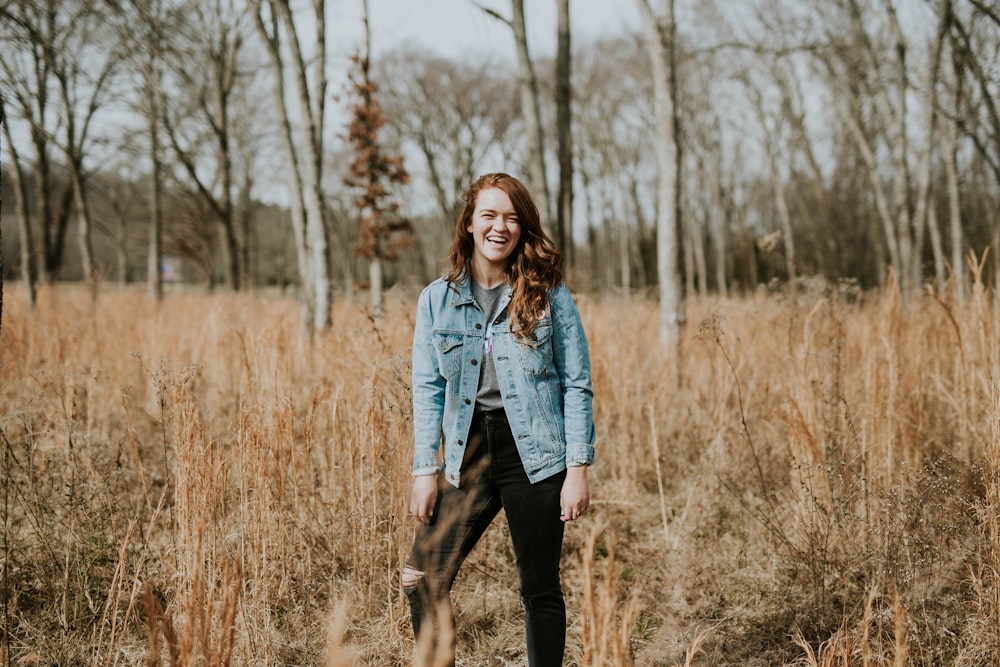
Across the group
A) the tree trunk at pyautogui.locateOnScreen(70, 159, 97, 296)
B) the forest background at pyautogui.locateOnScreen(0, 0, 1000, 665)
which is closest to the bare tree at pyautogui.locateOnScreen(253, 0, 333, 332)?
the forest background at pyautogui.locateOnScreen(0, 0, 1000, 665)

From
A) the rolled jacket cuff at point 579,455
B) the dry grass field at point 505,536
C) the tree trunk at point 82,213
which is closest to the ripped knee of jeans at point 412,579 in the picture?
the dry grass field at point 505,536

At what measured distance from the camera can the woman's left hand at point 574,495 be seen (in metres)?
1.48

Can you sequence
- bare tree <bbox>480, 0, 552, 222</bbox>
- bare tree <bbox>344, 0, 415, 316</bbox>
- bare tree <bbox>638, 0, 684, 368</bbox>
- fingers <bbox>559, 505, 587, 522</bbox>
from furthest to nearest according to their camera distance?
bare tree <bbox>344, 0, 415, 316</bbox> → bare tree <bbox>480, 0, 552, 222</bbox> → bare tree <bbox>638, 0, 684, 368</bbox> → fingers <bbox>559, 505, 587, 522</bbox>

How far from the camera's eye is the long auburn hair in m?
1.54

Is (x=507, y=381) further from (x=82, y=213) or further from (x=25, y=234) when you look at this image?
(x=82, y=213)

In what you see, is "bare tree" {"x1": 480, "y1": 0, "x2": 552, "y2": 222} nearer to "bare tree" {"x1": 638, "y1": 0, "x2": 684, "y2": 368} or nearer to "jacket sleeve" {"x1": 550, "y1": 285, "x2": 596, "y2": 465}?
"bare tree" {"x1": 638, "y1": 0, "x2": 684, "y2": 368}

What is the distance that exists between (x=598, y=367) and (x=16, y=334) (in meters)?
4.49

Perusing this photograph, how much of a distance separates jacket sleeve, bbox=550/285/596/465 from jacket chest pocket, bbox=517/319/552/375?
0.05 metres

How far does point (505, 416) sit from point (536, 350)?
0.20 m

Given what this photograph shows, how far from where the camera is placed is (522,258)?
1.60 m

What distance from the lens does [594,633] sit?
1.11m

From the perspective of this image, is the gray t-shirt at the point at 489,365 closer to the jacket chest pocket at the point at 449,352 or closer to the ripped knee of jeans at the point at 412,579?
the jacket chest pocket at the point at 449,352

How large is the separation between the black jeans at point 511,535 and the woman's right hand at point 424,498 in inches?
1.0

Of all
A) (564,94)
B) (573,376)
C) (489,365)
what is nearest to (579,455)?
(573,376)
